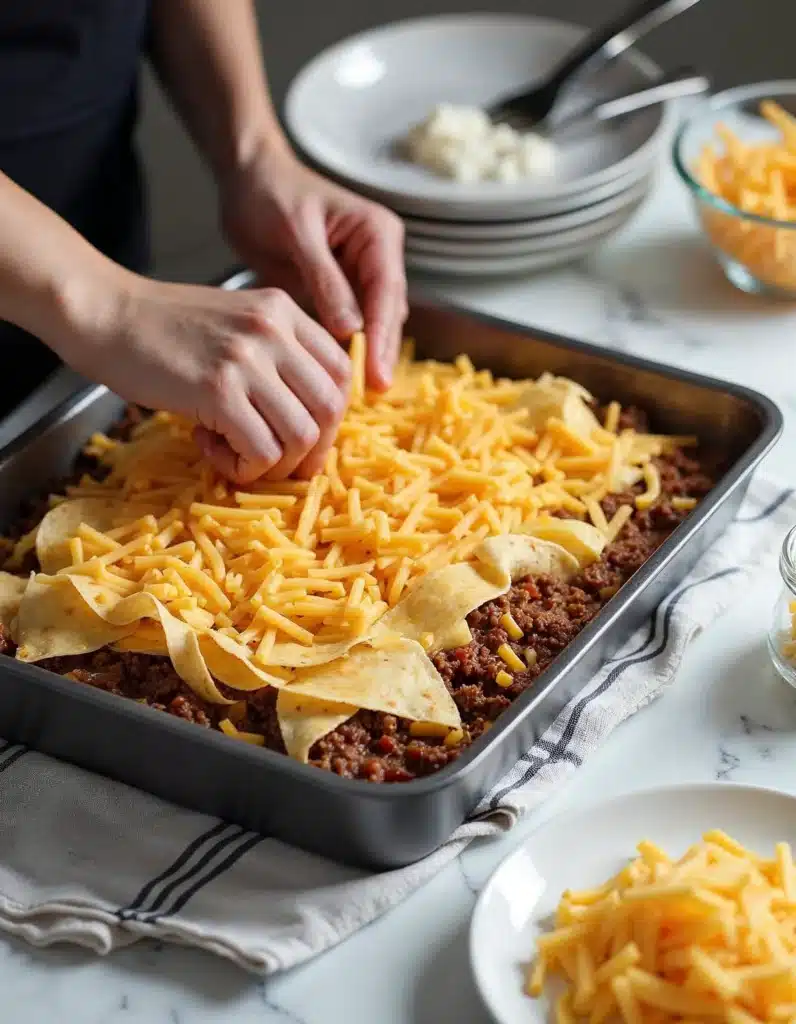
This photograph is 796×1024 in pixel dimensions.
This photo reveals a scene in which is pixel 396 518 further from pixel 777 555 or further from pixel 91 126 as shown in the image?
pixel 91 126

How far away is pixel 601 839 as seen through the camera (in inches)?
53.5

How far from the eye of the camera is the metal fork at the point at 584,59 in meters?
2.46

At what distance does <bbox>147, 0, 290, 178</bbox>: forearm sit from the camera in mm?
2211

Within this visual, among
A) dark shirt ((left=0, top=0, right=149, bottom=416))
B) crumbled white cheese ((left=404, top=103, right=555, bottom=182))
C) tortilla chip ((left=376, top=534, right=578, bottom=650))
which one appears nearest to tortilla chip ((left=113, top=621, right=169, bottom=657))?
tortilla chip ((left=376, top=534, right=578, bottom=650))

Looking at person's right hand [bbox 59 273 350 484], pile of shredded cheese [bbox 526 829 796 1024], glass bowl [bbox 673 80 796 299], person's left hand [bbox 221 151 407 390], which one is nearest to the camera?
pile of shredded cheese [bbox 526 829 796 1024]

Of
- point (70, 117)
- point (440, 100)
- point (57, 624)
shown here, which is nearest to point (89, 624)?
point (57, 624)

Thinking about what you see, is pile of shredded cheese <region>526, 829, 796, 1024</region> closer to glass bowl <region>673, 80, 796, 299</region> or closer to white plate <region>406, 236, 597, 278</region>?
glass bowl <region>673, 80, 796, 299</region>

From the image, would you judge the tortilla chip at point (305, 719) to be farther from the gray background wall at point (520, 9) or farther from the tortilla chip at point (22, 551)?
the gray background wall at point (520, 9)

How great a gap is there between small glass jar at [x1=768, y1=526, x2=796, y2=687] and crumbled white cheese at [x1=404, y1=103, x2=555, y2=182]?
3.40 feet

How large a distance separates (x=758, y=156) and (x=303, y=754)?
1.42m

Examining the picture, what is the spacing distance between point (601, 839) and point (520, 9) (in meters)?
2.74

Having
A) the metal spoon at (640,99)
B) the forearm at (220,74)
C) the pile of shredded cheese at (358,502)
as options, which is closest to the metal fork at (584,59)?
the metal spoon at (640,99)

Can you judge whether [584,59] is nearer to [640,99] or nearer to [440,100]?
[640,99]

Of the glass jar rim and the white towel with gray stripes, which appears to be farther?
the glass jar rim
